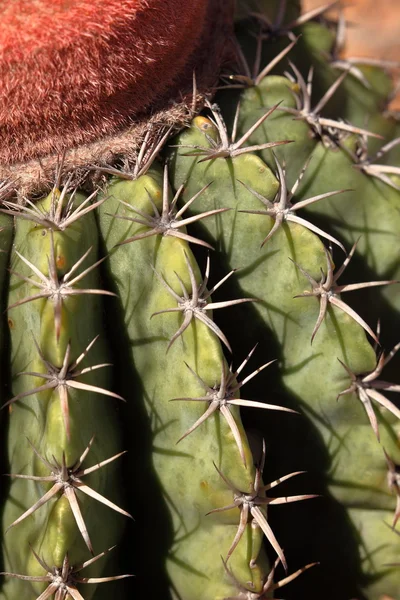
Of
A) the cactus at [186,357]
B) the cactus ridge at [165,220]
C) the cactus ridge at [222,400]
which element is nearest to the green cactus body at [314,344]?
the cactus at [186,357]

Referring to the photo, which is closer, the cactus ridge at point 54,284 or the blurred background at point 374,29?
the cactus ridge at point 54,284

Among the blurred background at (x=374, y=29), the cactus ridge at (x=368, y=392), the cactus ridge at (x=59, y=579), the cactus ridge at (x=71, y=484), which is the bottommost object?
the cactus ridge at (x=59, y=579)

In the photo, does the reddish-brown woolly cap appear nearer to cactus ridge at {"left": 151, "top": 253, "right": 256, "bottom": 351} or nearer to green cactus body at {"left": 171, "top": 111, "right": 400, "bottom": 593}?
green cactus body at {"left": 171, "top": 111, "right": 400, "bottom": 593}

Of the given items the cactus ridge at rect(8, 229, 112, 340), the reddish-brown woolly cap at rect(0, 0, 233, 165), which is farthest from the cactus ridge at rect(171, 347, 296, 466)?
the reddish-brown woolly cap at rect(0, 0, 233, 165)

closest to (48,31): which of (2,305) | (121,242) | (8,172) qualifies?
(8,172)

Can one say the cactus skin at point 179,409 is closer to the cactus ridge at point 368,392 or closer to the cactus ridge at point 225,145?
the cactus ridge at point 225,145

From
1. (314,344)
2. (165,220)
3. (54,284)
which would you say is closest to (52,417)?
(54,284)
